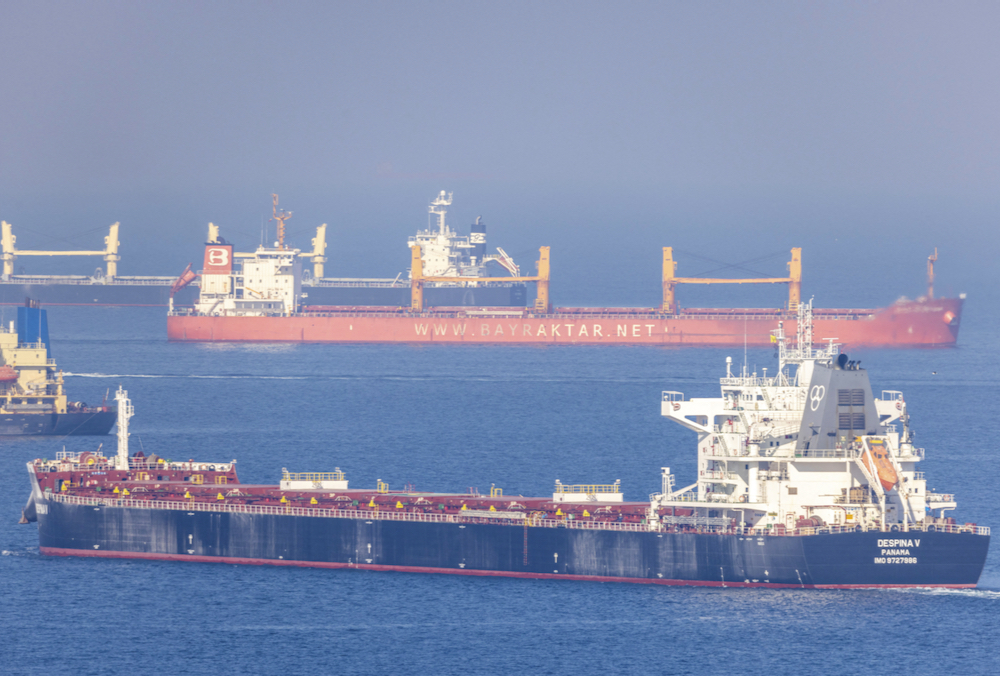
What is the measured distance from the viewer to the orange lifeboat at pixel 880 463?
46.4m

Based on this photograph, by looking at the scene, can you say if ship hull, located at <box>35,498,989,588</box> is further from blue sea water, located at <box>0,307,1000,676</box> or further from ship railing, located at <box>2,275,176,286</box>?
ship railing, located at <box>2,275,176,286</box>

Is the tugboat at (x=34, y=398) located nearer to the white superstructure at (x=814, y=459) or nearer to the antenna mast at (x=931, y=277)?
the white superstructure at (x=814, y=459)

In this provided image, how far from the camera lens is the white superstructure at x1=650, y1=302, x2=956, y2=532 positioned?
4706 cm

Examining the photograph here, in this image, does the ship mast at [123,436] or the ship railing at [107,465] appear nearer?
the ship railing at [107,465]

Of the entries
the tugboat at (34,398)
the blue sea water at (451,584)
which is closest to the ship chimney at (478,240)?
the blue sea water at (451,584)

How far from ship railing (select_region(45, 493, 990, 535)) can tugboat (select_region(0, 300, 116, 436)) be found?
2539cm

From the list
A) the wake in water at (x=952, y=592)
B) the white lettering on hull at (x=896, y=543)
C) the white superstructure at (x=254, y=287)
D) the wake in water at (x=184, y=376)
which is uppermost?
the white superstructure at (x=254, y=287)

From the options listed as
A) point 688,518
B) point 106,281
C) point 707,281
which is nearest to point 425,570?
point 688,518

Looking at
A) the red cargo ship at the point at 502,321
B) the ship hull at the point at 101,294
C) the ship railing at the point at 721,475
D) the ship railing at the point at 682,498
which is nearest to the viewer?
the ship railing at the point at 721,475

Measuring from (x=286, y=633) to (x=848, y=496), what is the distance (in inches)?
638

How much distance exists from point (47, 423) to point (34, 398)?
1.58 metres

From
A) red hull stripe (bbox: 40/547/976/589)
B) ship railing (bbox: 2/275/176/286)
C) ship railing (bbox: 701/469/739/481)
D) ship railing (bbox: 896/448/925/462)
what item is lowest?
red hull stripe (bbox: 40/547/976/589)

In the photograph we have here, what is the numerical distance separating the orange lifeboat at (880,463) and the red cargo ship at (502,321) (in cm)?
8812

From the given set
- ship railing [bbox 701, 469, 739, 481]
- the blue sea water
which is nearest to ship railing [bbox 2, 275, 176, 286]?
the blue sea water
